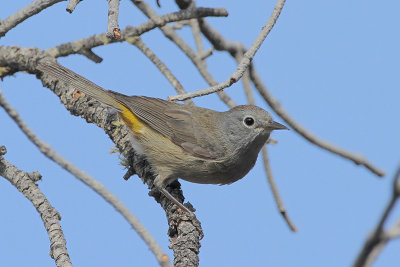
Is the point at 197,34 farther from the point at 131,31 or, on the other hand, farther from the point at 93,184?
the point at 93,184

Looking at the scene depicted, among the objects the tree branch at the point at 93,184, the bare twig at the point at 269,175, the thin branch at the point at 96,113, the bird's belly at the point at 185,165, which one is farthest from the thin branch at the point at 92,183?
the bare twig at the point at 269,175

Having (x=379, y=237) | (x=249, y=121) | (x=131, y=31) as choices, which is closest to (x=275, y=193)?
(x=249, y=121)

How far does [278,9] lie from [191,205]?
2149mm

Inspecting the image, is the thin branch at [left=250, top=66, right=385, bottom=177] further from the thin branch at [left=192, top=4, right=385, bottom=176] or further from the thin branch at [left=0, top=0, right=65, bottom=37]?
the thin branch at [left=0, top=0, right=65, bottom=37]

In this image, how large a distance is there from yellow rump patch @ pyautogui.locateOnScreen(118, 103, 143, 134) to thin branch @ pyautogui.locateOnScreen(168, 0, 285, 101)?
211 cm

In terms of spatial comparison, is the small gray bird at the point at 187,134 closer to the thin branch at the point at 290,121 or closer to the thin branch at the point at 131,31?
the thin branch at the point at 290,121

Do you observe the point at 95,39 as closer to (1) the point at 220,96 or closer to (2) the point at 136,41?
(2) the point at 136,41

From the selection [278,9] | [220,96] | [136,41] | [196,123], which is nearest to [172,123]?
[196,123]

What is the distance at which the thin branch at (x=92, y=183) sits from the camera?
7.76ft

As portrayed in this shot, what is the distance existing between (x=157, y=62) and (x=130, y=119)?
2.57 feet

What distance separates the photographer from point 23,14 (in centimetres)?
505

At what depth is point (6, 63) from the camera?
6.33 metres

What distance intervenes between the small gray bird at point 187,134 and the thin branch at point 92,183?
2065mm

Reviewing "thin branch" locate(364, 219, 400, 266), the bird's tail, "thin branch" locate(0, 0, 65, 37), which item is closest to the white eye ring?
the bird's tail
